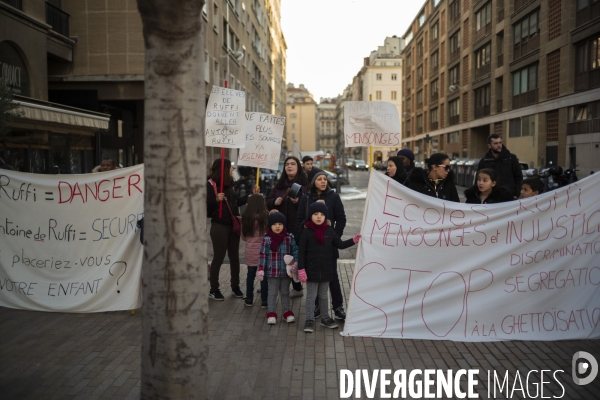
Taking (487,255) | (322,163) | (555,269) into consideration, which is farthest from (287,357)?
(322,163)

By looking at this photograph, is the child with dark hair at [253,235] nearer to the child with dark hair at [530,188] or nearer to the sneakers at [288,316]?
the sneakers at [288,316]

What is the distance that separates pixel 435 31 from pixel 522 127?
2953cm

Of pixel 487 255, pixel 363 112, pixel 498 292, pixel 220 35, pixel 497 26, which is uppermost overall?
pixel 497 26

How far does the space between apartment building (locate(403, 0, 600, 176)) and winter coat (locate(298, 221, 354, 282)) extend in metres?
24.1

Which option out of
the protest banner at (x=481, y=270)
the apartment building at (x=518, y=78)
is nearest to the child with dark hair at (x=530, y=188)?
the protest banner at (x=481, y=270)

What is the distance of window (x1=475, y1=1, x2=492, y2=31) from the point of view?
4244 centimetres

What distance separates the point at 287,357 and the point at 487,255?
2.31 m

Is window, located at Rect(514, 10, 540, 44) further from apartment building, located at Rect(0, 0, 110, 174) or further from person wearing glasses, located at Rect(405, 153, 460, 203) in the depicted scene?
person wearing glasses, located at Rect(405, 153, 460, 203)

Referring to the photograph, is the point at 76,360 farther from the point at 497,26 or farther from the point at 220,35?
the point at 497,26

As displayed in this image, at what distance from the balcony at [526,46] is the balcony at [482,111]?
23.1 feet

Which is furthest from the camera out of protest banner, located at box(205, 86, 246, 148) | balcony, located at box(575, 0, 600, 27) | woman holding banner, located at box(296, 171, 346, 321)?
balcony, located at box(575, 0, 600, 27)

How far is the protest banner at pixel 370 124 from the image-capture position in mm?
7715

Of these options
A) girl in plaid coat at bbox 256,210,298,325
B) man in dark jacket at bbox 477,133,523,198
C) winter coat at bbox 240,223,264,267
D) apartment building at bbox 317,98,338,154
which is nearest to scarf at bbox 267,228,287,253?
girl in plaid coat at bbox 256,210,298,325

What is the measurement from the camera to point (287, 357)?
5.33 m
